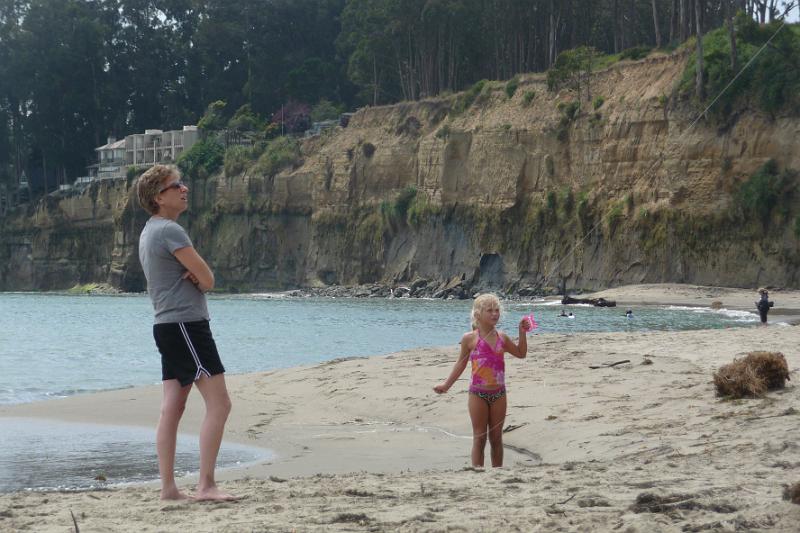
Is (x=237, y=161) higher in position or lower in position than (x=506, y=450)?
higher

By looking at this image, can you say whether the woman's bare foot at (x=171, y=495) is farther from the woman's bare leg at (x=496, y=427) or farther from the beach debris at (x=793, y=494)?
the beach debris at (x=793, y=494)

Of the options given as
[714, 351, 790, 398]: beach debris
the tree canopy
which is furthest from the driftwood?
the tree canopy

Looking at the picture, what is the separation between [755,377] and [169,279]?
5.29 m

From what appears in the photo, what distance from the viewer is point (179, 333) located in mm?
6348

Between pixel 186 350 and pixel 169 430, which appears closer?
pixel 186 350

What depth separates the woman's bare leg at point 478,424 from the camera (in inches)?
313

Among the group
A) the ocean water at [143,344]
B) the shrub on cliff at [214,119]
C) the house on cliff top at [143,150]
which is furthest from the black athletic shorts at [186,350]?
the shrub on cliff at [214,119]

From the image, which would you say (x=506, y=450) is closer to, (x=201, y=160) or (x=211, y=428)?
(x=211, y=428)

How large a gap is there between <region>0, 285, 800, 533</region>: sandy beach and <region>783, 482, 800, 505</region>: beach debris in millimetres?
67

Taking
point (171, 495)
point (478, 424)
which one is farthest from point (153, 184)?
point (478, 424)

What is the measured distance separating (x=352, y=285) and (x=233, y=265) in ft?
36.3

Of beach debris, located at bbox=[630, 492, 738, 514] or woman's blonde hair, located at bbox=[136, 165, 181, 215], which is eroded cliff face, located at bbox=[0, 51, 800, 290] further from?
woman's blonde hair, located at bbox=[136, 165, 181, 215]

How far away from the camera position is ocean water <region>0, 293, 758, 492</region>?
9.95 m

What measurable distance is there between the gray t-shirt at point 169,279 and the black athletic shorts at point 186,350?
45mm
